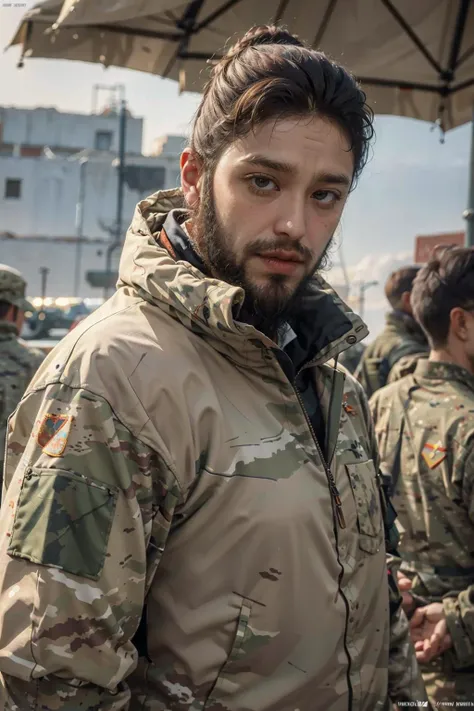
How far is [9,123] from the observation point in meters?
44.9

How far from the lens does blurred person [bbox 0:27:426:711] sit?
1335mm

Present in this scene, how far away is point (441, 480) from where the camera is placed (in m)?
2.60

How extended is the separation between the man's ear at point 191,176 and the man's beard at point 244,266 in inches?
1.9

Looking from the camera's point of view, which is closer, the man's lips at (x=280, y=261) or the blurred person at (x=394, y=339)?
the man's lips at (x=280, y=261)

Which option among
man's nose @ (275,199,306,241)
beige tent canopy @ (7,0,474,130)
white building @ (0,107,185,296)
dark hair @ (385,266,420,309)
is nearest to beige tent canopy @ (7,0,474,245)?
beige tent canopy @ (7,0,474,130)

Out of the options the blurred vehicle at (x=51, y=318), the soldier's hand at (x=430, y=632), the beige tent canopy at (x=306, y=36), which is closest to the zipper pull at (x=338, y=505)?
the soldier's hand at (x=430, y=632)

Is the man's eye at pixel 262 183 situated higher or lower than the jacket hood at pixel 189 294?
higher

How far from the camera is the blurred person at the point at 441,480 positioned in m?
2.52

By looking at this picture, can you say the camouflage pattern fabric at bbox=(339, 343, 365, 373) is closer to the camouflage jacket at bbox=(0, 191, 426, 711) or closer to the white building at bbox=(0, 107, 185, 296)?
the camouflage jacket at bbox=(0, 191, 426, 711)

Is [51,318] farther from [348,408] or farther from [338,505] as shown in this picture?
[338,505]

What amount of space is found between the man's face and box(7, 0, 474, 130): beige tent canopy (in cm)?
256

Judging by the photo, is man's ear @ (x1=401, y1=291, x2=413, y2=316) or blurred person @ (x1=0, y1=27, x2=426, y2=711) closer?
blurred person @ (x1=0, y1=27, x2=426, y2=711)

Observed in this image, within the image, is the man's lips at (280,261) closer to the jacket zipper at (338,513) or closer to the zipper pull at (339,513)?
the jacket zipper at (338,513)

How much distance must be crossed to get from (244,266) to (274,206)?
14 centimetres
